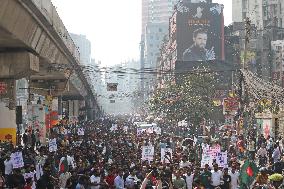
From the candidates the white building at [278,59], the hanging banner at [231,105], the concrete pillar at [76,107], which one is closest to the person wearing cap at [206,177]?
the hanging banner at [231,105]

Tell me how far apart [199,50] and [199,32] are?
3212 mm

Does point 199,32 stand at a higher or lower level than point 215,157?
higher

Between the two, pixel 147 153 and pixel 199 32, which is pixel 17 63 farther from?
pixel 199 32

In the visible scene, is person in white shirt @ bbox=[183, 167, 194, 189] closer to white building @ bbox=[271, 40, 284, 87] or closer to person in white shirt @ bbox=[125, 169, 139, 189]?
person in white shirt @ bbox=[125, 169, 139, 189]

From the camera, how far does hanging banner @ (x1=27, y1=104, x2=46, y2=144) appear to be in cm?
3909

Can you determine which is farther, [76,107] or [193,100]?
[76,107]

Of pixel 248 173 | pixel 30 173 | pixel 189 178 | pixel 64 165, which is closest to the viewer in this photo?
pixel 30 173

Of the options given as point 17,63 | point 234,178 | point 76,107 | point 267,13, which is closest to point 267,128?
point 17,63

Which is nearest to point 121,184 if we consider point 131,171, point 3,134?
point 131,171

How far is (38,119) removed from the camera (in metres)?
39.5

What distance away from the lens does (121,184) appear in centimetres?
1573

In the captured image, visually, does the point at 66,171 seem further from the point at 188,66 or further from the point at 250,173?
the point at 188,66

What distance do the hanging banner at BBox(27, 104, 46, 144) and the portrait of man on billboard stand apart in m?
54.4

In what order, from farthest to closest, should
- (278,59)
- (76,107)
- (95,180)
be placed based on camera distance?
(76,107) < (278,59) < (95,180)
